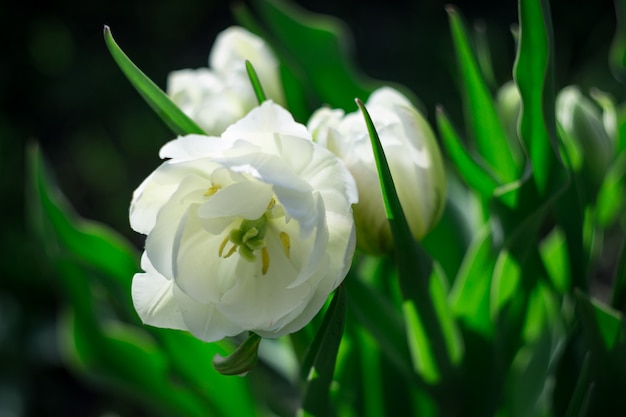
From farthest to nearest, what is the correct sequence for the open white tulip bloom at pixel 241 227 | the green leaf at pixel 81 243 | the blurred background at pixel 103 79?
Result: 1. the blurred background at pixel 103 79
2. the green leaf at pixel 81 243
3. the open white tulip bloom at pixel 241 227

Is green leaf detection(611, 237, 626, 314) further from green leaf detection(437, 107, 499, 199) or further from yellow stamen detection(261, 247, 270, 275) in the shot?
yellow stamen detection(261, 247, 270, 275)

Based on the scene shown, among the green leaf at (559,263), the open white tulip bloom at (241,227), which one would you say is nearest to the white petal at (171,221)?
the open white tulip bloom at (241,227)

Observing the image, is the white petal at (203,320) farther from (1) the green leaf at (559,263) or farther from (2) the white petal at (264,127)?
(1) the green leaf at (559,263)

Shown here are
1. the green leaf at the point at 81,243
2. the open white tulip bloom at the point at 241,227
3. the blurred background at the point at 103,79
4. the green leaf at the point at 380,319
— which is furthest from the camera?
the blurred background at the point at 103,79

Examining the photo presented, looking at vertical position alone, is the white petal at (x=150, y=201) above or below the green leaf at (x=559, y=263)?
above

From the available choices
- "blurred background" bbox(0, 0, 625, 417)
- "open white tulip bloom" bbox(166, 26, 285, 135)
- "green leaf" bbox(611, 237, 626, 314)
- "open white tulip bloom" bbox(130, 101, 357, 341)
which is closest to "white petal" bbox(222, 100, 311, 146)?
"open white tulip bloom" bbox(130, 101, 357, 341)

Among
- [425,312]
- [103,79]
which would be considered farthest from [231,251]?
[103,79]

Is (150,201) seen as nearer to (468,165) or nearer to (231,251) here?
(231,251)
